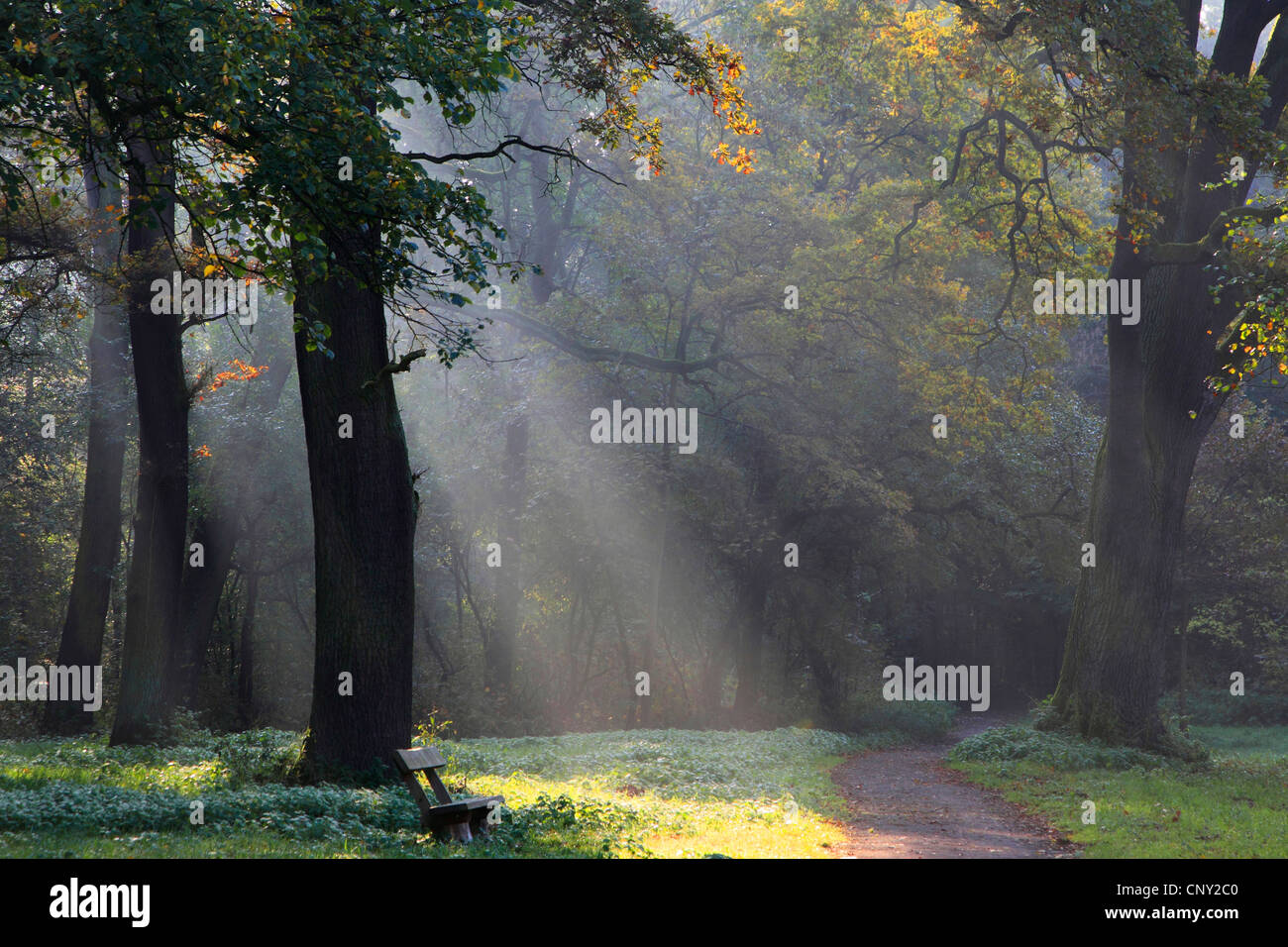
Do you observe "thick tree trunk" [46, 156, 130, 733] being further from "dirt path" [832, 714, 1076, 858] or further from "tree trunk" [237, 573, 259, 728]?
"dirt path" [832, 714, 1076, 858]

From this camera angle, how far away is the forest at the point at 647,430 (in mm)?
8102

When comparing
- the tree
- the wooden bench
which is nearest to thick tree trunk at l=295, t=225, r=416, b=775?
the wooden bench

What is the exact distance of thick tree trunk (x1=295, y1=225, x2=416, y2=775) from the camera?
10195 millimetres

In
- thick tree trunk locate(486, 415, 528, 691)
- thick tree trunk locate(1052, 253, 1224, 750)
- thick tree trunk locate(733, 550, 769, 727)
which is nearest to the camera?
thick tree trunk locate(1052, 253, 1224, 750)

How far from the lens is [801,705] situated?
28.9 metres

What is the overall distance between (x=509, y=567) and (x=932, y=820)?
18578mm

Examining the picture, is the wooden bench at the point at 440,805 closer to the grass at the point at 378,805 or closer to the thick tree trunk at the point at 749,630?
the grass at the point at 378,805

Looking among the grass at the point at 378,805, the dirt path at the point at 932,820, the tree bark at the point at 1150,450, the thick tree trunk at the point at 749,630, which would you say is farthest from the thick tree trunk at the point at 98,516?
the tree bark at the point at 1150,450

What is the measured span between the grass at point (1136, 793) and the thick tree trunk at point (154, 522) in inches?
483

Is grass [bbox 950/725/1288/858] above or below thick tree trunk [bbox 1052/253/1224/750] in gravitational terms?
below

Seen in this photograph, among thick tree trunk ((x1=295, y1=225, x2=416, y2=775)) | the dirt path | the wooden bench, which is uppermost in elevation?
thick tree trunk ((x1=295, y1=225, x2=416, y2=775))

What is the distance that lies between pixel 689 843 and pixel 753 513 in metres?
17.2

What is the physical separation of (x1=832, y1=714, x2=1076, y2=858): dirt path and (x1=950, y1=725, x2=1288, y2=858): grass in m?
0.35
